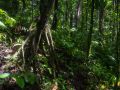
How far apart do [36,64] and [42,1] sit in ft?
5.78

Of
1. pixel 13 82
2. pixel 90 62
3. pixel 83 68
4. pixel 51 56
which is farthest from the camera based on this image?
pixel 90 62

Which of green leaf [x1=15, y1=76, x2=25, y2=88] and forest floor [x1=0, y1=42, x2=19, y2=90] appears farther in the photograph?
forest floor [x1=0, y1=42, x2=19, y2=90]

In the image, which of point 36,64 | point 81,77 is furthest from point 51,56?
point 81,77

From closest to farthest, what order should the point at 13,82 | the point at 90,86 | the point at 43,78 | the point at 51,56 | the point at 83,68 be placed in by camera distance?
the point at 13,82 → the point at 43,78 → the point at 51,56 → the point at 90,86 → the point at 83,68

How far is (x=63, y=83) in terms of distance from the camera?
7676 mm

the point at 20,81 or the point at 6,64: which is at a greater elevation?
the point at 20,81

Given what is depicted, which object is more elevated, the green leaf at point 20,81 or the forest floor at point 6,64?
the green leaf at point 20,81

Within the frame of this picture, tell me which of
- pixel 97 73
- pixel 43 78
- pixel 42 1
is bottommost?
pixel 97 73

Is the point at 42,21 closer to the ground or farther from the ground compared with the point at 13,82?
farther from the ground

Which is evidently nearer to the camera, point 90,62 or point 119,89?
point 119,89

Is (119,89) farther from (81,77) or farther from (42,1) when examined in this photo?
(42,1)

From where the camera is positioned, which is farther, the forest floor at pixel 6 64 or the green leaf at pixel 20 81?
the forest floor at pixel 6 64

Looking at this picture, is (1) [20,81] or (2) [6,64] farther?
(2) [6,64]

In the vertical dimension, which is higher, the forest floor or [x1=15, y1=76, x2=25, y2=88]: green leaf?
[x1=15, y1=76, x2=25, y2=88]: green leaf
